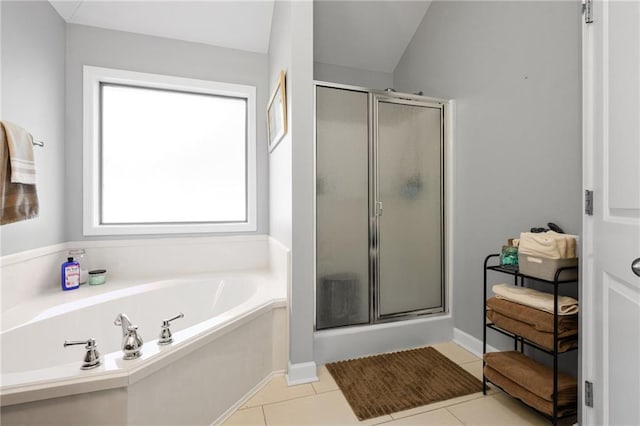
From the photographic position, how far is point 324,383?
182 cm

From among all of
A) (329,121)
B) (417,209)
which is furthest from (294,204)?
(417,209)

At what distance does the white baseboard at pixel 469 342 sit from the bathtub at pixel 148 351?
134cm

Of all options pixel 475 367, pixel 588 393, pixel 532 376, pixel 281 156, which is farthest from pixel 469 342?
pixel 281 156

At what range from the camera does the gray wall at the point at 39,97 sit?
1692mm

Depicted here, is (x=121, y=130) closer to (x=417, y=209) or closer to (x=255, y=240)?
(x=255, y=240)

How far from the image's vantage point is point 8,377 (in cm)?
103

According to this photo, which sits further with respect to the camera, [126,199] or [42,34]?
[126,199]

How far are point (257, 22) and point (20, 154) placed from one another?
187cm

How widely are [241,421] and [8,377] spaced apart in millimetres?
948

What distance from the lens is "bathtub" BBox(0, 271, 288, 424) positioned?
3.45 feet

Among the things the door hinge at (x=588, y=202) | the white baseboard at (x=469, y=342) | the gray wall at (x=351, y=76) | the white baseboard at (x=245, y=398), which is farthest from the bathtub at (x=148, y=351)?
the gray wall at (x=351, y=76)

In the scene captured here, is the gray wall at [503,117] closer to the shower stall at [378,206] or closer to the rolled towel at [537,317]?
the shower stall at [378,206]

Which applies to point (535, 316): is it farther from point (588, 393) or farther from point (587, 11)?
point (587, 11)

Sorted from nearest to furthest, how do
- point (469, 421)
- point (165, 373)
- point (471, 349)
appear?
1. point (165, 373)
2. point (469, 421)
3. point (471, 349)
